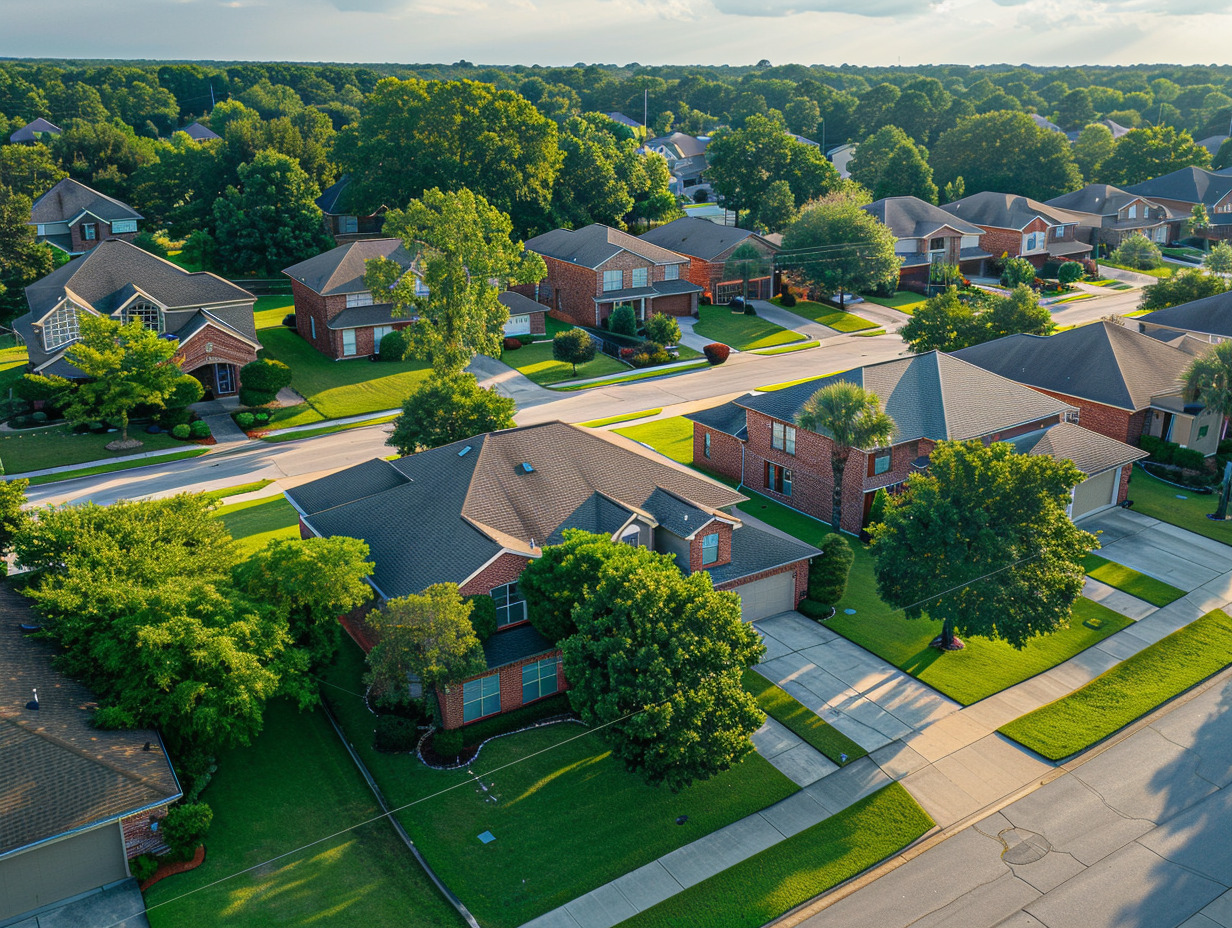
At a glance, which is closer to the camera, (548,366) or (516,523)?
(516,523)

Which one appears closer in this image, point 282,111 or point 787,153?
point 787,153

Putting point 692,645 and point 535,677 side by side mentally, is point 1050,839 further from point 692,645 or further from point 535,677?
point 535,677

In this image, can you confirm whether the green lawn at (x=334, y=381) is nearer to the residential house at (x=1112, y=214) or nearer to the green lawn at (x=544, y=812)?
the green lawn at (x=544, y=812)

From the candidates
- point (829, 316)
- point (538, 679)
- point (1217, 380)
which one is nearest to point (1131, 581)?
point (1217, 380)

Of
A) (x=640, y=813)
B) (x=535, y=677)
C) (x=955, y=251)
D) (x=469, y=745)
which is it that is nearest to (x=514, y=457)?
(x=535, y=677)

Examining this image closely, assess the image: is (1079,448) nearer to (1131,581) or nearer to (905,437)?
(1131,581)

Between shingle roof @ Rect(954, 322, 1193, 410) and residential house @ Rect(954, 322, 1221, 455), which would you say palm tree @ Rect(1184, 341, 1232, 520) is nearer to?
residential house @ Rect(954, 322, 1221, 455)

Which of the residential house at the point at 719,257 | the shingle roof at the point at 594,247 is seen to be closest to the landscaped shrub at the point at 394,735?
the shingle roof at the point at 594,247

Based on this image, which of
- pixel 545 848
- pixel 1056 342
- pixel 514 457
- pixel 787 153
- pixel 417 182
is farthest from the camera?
pixel 787 153
